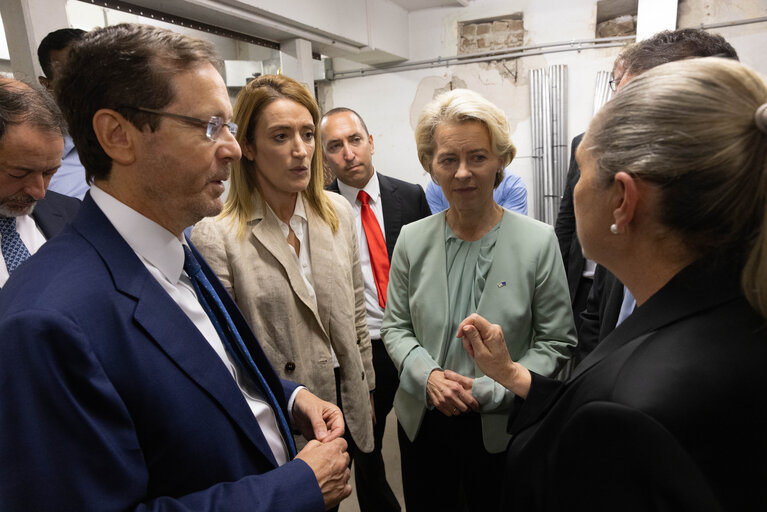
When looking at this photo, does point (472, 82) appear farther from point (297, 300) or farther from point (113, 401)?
point (113, 401)

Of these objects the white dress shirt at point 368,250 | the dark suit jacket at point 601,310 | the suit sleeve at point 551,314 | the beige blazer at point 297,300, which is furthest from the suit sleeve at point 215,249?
the dark suit jacket at point 601,310

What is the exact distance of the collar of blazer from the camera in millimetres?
1603

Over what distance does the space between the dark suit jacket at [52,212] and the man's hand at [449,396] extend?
1.34 m

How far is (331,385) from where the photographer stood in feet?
5.46

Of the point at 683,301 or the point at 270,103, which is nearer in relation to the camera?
the point at 683,301

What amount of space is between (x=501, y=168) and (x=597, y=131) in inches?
33.5

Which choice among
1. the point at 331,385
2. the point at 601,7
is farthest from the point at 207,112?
the point at 601,7

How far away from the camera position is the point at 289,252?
5.41 ft

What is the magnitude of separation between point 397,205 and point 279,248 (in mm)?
1165

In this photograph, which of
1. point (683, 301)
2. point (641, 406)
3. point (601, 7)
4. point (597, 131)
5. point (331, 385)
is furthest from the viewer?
point (601, 7)

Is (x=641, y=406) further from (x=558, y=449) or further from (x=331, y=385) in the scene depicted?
(x=331, y=385)

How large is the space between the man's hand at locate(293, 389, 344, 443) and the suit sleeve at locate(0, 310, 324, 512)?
1.58 ft

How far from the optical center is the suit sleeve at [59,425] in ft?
2.28

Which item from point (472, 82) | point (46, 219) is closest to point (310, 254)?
point (46, 219)
